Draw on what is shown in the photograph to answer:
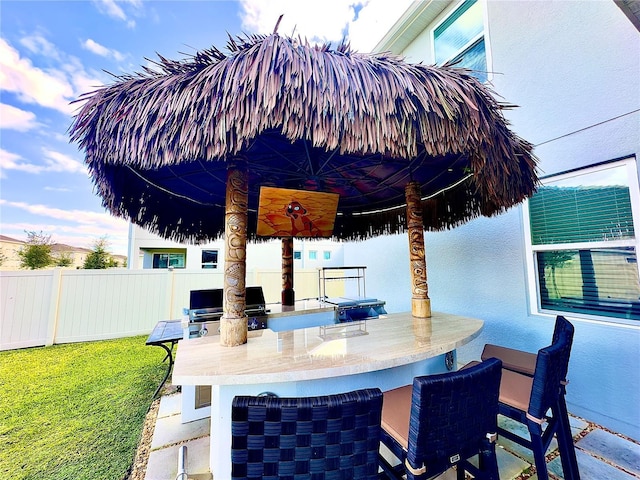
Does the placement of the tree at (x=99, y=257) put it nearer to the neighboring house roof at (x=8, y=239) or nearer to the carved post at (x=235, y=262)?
the neighboring house roof at (x=8, y=239)

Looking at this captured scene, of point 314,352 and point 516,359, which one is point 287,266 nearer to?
point 314,352

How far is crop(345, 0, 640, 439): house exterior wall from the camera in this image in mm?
2512

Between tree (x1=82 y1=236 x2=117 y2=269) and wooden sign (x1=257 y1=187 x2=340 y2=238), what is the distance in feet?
48.3

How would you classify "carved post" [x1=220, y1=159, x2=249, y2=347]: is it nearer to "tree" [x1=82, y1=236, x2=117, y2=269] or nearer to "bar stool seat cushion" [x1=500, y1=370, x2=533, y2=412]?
"bar stool seat cushion" [x1=500, y1=370, x2=533, y2=412]

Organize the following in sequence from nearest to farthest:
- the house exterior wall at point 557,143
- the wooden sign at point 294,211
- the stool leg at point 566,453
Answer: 1. the stool leg at point 566,453
2. the house exterior wall at point 557,143
3. the wooden sign at point 294,211

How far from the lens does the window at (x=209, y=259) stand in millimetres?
12672

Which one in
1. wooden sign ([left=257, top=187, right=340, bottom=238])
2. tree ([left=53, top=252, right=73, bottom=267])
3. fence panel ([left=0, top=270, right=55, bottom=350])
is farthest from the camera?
tree ([left=53, top=252, right=73, bottom=267])

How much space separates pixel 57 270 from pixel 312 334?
624 centimetres

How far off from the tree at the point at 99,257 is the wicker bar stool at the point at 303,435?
16372mm

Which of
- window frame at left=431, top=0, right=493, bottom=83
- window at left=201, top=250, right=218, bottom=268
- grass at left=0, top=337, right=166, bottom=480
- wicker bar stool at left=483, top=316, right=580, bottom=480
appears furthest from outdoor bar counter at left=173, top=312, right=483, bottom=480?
window at left=201, top=250, right=218, bottom=268

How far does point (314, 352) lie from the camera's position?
1755 mm

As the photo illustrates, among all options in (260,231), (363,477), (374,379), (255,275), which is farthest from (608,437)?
(255,275)

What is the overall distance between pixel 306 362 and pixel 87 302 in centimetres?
640

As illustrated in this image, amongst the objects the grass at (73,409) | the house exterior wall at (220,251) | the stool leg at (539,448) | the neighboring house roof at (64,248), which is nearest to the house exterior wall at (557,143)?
the stool leg at (539,448)
